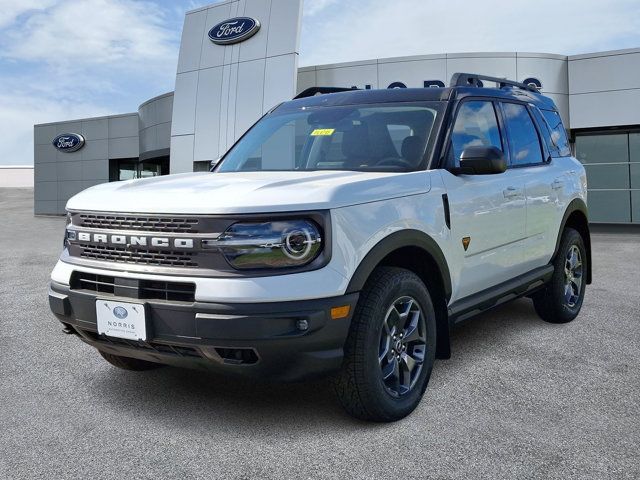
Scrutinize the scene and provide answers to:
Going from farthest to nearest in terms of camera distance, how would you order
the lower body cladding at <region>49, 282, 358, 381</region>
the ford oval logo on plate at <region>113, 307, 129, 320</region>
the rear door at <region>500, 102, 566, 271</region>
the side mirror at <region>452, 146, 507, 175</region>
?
the rear door at <region>500, 102, 566, 271</region>
the side mirror at <region>452, 146, 507, 175</region>
the ford oval logo on plate at <region>113, 307, 129, 320</region>
the lower body cladding at <region>49, 282, 358, 381</region>

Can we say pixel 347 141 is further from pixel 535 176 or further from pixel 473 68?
pixel 473 68

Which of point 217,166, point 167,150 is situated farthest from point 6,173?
point 217,166

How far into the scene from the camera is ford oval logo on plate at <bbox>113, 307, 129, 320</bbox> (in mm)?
2850

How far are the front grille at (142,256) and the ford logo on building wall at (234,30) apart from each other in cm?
1696

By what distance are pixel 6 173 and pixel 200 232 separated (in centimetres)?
5997

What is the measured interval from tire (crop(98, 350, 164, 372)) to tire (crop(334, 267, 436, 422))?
159cm

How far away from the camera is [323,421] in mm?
3148

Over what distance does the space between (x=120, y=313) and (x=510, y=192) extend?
2.74 m

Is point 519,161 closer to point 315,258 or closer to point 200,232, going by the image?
point 315,258

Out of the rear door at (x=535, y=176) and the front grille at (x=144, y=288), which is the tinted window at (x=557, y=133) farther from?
the front grille at (x=144, y=288)

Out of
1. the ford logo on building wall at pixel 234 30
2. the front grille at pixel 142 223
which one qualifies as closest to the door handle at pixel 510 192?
the front grille at pixel 142 223

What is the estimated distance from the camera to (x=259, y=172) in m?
3.81

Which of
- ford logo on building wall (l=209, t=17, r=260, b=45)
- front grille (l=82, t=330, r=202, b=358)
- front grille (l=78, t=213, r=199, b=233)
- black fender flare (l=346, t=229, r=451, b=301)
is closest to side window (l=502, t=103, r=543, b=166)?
black fender flare (l=346, t=229, r=451, b=301)

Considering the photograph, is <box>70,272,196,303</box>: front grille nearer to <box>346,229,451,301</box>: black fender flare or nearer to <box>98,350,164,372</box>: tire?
<box>346,229,451,301</box>: black fender flare
